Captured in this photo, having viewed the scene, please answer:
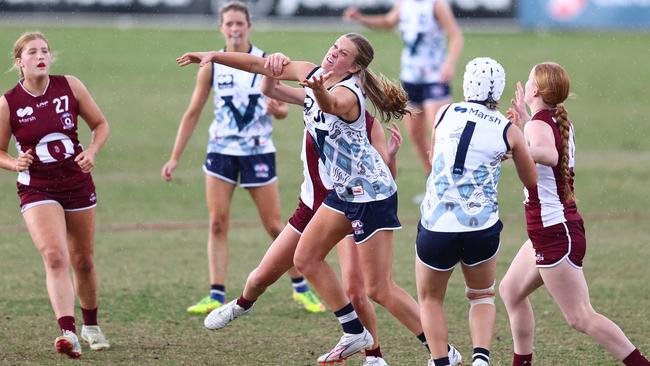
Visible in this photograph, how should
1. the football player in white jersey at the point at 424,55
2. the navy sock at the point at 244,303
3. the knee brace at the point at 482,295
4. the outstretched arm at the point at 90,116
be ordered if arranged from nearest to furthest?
the knee brace at the point at 482,295
the navy sock at the point at 244,303
the outstretched arm at the point at 90,116
the football player in white jersey at the point at 424,55

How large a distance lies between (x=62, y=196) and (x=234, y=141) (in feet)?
6.88

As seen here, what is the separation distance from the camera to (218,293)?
9.11 metres

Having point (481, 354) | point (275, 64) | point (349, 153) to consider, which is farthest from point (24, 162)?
point (481, 354)

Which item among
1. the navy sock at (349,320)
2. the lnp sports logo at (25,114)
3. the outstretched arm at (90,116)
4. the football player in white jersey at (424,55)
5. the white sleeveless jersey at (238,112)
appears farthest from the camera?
the football player in white jersey at (424,55)

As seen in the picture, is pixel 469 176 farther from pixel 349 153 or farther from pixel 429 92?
pixel 429 92

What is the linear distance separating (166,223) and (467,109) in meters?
6.93

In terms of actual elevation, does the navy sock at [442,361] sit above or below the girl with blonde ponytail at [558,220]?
below

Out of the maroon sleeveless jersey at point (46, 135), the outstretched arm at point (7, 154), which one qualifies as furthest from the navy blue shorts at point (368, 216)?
the outstretched arm at point (7, 154)

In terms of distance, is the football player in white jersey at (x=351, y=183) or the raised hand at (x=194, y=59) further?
the football player in white jersey at (x=351, y=183)

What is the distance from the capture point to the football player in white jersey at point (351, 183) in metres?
6.86

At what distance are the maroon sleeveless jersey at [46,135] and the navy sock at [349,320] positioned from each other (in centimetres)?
203

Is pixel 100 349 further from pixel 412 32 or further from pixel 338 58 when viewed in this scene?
pixel 412 32

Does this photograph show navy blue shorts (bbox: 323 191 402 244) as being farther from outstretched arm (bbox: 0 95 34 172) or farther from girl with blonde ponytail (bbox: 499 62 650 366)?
outstretched arm (bbox: 0 95 34 172)

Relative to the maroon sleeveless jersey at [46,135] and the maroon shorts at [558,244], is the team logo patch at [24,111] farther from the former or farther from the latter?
the maroon shorts at [558,244]
